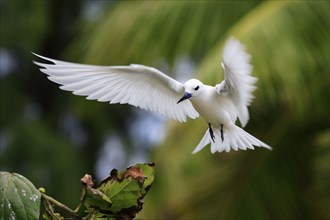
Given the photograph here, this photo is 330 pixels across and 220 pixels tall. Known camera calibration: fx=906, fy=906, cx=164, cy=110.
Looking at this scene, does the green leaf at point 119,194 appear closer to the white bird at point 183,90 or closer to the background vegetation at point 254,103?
the white bird at point 183,90

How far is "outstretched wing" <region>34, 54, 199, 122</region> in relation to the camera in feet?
7.60

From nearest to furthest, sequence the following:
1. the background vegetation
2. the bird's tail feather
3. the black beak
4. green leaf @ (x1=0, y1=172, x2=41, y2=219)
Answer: green leaf @ (x1=0, y1=172, x2=41, y2=219)
the black beak
the bird's tail feather
the background vegetation

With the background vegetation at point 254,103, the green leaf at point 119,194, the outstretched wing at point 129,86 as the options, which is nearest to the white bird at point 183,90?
the outstretched wing at point 129,86

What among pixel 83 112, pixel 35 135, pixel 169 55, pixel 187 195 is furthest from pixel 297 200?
pixel 35 135

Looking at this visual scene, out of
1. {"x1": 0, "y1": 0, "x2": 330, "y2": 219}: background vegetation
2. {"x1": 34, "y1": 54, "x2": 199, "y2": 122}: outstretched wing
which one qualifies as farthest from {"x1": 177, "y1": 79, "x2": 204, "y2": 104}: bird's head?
{"x1": 0, "y1": 0, "x2": 330, "y2": 219}: background vegetation

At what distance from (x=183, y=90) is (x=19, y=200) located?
95 centimetres

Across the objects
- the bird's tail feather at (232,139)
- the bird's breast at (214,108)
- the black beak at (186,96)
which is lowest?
the bird's tail feather at (232,139)

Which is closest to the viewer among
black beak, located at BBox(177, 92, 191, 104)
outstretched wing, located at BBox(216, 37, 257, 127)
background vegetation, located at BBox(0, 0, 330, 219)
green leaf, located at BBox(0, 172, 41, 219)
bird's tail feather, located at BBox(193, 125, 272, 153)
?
green leaf, located at BBox(0, 172, 41, 219)

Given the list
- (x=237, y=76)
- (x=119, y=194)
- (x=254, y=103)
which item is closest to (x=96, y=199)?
(x=119, y=194)

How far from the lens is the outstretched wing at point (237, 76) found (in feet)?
6.93

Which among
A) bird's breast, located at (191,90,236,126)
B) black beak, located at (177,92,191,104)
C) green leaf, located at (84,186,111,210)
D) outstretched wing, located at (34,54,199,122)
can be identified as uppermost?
outstretched wing, located at (34,54,199,122)

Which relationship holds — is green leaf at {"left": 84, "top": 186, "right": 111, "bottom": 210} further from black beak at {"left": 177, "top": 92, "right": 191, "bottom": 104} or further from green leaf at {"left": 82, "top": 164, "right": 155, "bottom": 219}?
black beak at {"left": 177, "top": 92, "right": 191, "bottom": 104}

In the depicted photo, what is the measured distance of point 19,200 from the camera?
1.59m

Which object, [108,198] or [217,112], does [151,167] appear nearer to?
[108,198]
